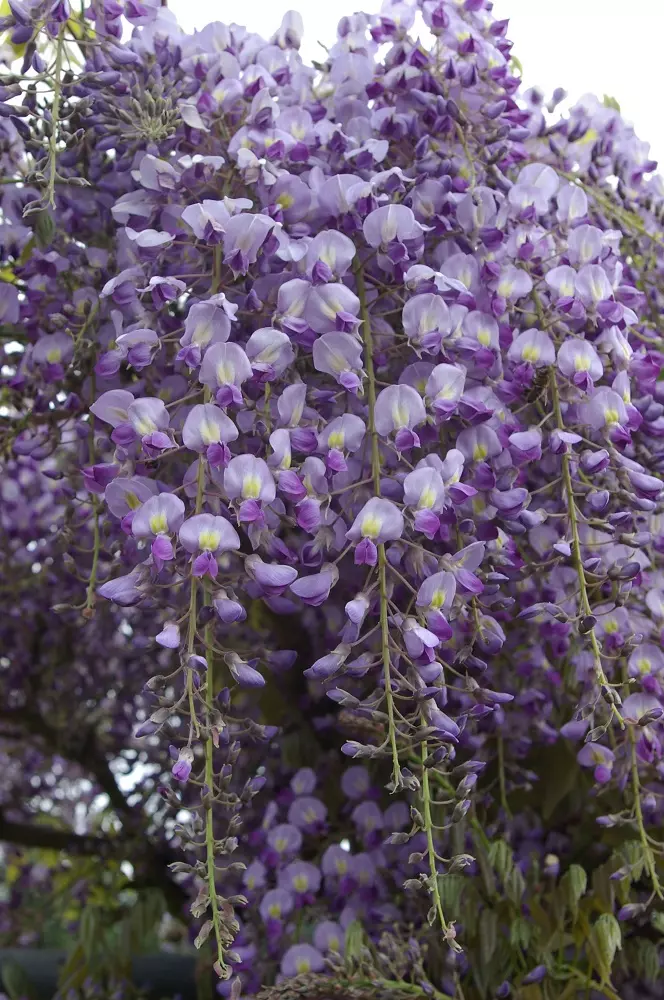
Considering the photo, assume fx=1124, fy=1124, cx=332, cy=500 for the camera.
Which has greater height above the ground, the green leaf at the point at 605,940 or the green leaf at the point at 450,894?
the green leaf at the point at 605,940

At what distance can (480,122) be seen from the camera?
35.6 inches

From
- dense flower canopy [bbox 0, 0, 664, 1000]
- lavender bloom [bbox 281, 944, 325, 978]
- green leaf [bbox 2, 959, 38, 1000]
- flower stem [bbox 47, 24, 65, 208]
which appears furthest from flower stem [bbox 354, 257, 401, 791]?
green leaf [bbox 2, 959, 38, 1000]

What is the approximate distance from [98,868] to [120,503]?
2.77ft

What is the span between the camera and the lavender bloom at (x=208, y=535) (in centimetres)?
67

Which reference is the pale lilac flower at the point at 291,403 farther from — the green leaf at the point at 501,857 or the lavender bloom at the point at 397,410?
the green leaf at the point at 501,857

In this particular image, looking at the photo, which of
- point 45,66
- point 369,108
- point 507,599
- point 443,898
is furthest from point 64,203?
point 443,898

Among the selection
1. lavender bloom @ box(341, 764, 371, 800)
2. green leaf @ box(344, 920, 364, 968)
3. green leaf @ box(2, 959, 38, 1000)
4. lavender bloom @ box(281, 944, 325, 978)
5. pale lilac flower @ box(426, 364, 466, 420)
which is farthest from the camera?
green leaf @ box(2, 959, 38, 1000)

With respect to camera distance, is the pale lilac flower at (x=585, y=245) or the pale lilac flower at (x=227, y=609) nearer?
the pale lilac flower at (x=227, y=609)

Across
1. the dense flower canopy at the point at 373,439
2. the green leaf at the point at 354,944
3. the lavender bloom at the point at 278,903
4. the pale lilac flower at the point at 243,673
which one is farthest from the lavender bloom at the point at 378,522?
the lavender bloom at the point at 278,903

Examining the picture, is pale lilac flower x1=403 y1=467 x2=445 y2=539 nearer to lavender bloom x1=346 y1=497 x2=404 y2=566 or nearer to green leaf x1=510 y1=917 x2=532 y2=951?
lavender bloom x1=346 y1=497 x2=404 y2=566

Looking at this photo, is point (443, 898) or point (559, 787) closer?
point (443, 898)

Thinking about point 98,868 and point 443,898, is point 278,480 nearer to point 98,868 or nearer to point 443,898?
point 443,898

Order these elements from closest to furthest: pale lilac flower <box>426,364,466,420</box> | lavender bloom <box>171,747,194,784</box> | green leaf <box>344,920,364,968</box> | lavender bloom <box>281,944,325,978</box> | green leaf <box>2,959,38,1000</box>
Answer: lavender bloom <box>171,747,194,784</box> < pale lilac flower <box>426,364,466,420</box> < green leaf <box>344,920,364,968</box> < lavender bloom <box>281,944,325,978</box> < green leaf <box>2,959,38,1000</box>

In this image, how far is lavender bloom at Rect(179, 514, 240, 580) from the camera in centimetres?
67
